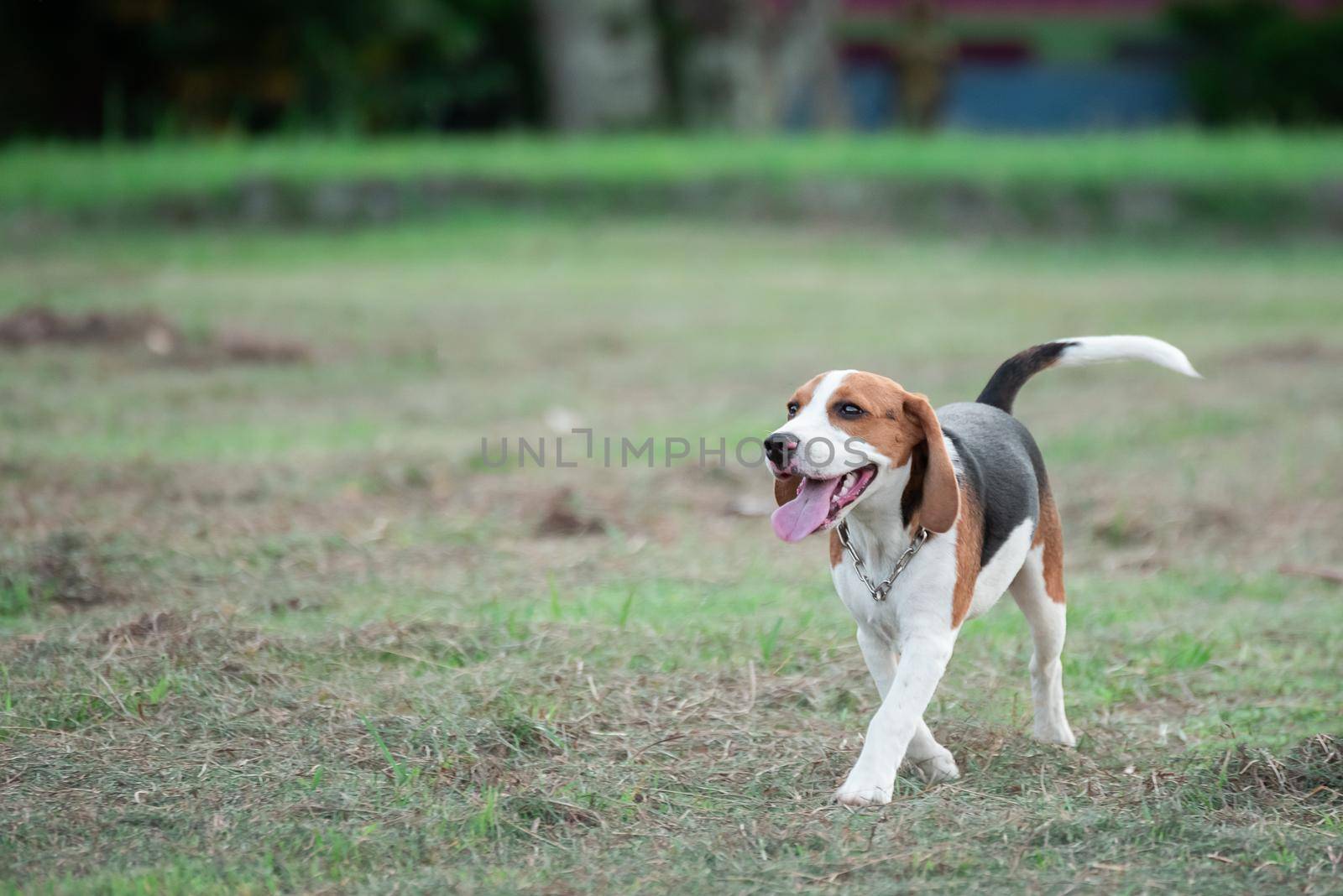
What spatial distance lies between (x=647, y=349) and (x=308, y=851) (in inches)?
328

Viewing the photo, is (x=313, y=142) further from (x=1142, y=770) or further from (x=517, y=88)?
(x=1142, y=770)

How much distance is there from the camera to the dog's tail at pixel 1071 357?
15.5 feet

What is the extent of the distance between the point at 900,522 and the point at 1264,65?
63.9 feet

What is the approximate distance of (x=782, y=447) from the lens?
3.95 meters

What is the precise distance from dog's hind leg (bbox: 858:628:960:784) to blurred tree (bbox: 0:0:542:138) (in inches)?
604

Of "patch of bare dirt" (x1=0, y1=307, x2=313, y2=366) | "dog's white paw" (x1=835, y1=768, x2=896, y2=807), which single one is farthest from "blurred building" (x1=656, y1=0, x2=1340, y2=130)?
"dog's white paw" (x1=835, y1=768, x2=896, y2=807)

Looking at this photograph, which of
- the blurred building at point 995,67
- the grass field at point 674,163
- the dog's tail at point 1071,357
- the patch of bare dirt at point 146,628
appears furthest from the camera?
the blurred building at point 995,67

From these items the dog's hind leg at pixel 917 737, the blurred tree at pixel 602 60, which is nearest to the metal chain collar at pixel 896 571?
the dog's hind leg at pixel 917 737

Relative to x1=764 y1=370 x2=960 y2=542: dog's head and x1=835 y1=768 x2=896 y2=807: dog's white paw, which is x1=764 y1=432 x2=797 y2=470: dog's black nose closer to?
x1=764 y1=370 x2=960 y2=542: dog's head

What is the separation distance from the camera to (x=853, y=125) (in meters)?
23.4

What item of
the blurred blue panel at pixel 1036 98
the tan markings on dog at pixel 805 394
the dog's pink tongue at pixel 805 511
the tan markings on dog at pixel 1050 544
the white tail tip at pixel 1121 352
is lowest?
the tan markings on dog at pixel 1050 544

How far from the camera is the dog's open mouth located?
399 cm

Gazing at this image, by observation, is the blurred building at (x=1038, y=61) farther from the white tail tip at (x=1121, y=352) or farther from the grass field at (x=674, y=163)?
the white tail tip at (x=1121, y=352)

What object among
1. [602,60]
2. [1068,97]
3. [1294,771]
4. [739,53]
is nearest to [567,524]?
Answer: [1294,771]
